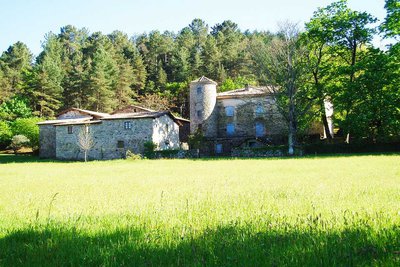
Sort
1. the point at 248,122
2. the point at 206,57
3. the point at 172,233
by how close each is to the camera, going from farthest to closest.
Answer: the point at 206,57 < the point at 248,122 < the point at 172,233

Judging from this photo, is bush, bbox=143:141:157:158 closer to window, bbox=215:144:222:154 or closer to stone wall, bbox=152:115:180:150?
stone wall, bbox=152:115:180:150

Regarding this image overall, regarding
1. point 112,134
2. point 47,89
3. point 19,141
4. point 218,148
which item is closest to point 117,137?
point 112,134

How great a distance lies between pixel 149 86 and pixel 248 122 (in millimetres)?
26664

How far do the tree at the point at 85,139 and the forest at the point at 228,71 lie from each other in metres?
13.1

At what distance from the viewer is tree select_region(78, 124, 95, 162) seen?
125 ft

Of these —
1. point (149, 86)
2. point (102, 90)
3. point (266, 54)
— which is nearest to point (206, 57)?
point (149, 86)

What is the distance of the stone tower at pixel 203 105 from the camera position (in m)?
47.0

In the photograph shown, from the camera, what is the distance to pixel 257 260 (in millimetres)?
3090

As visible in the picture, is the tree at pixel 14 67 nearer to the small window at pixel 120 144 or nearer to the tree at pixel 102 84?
the tree at pixel 102 84

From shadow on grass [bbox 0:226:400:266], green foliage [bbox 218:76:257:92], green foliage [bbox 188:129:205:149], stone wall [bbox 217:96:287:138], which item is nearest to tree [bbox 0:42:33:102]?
green foliage [bbox 188:129:205:149]

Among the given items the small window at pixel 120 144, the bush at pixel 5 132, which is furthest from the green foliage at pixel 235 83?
the bush at pixel 5 132

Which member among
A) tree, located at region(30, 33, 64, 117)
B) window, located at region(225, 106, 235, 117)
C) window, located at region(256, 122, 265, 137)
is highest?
tree, located at region(30, 33, 64, 117)

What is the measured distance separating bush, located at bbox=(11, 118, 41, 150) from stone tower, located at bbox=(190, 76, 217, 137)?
77.3 ft

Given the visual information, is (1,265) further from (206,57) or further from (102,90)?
(206,57)
